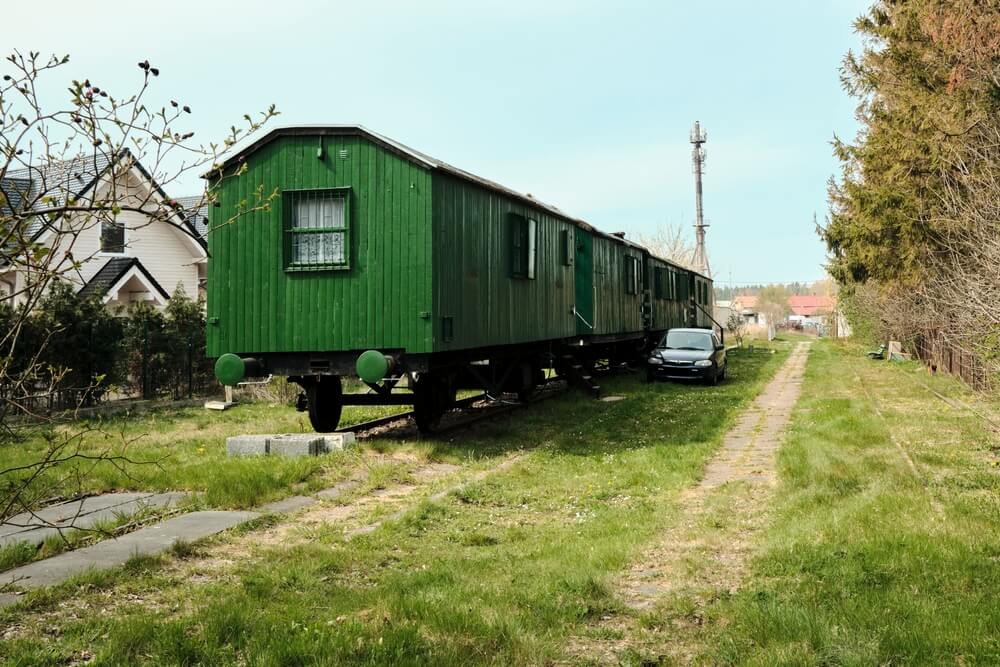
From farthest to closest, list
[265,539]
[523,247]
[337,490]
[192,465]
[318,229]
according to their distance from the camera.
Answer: [523,247] < [318,229] < [192,465] < [337,490] < [265,539]

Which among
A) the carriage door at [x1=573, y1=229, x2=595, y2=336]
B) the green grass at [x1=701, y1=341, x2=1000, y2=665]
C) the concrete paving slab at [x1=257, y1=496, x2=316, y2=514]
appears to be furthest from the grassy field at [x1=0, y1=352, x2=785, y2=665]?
the carriage door at [x1=573, y1=229, x2=595, y2=336]

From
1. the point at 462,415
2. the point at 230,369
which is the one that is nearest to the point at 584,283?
the point at 462,415

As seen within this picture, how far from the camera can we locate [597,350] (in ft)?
73.6

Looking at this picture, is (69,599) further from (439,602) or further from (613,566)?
(613,566)

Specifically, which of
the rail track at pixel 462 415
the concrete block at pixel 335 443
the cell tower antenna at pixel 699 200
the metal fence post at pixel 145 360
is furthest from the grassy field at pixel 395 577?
the cell tower antenna at pixel 699 200

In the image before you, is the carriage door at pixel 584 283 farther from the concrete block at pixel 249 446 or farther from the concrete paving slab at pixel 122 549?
the concrete paving slab at pixel 122 549

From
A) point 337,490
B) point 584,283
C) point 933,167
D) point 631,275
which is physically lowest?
point 337,490

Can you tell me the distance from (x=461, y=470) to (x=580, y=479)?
1.46m

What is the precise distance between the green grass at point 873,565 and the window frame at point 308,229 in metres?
5.95

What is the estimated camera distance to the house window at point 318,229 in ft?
36.3

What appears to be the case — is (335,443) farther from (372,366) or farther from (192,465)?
(192,465)

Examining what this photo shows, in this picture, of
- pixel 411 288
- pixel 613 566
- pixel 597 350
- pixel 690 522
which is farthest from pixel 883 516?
pixel 597 350

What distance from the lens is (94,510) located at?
22.7 feet

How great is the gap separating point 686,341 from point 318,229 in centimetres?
1279
